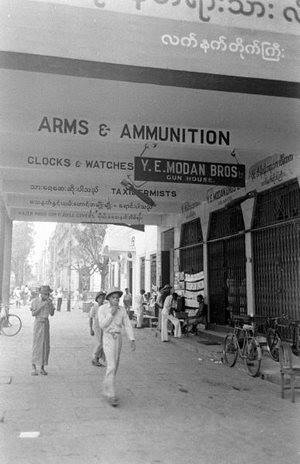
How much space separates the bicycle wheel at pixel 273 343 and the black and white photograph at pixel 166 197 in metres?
0.06

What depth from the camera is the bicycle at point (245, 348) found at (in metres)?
9.22

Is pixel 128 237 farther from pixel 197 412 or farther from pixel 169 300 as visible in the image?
pixel 197 412

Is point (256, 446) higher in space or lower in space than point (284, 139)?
lower

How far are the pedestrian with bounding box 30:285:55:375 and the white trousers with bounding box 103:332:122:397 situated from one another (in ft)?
8.23

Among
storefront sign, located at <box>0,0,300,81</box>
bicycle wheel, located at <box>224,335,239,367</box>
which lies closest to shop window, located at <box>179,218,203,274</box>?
bicycle wheel, located at <box>224,335,239,367</box>

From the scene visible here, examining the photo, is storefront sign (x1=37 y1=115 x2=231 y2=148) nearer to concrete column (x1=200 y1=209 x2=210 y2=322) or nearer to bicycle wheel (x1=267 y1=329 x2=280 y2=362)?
bicycle wheel (x1=267 y1=329 x2=280 y2=362)

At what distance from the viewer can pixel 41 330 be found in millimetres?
9297

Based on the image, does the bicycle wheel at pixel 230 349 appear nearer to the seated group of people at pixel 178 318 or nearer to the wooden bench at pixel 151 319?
the seated group of people at pixel 178 318

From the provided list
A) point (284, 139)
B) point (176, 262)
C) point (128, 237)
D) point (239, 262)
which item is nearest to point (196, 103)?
point (284, 139)

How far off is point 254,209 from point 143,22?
26.1ft

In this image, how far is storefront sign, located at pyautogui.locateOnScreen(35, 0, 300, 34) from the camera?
5.30 metres

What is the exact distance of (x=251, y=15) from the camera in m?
5.44

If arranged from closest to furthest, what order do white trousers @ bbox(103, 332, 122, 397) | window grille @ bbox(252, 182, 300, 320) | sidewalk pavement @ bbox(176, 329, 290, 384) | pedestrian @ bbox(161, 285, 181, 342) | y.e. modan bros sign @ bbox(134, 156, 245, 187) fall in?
white trousers @ bbox(103, 332, 122, 397), sidewalk pavement @ bbox(176, 329, 290, 384), y.e. modan bros sign @ bbox(134, 156, 245, 187), window grille @ bbox(252, 182, 300, 320), pedestrian @ bbox(161, 285, 181, 342)

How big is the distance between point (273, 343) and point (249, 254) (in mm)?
3298
